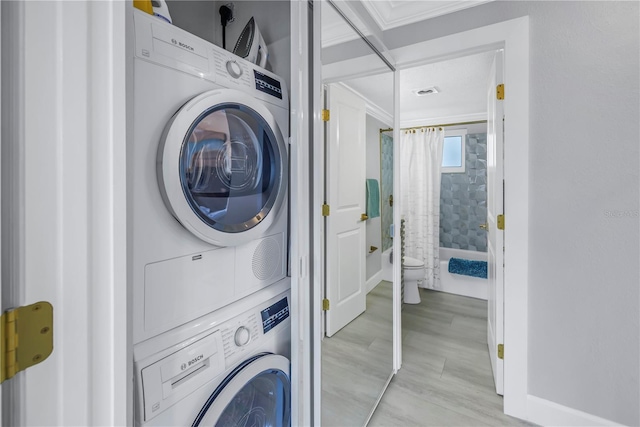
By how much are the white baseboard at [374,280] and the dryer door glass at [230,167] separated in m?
0.91

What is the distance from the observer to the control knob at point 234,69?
98 cm

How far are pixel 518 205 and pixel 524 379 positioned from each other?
3.27ft

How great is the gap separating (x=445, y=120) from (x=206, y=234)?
427 cm

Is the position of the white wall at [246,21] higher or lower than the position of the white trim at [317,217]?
higher

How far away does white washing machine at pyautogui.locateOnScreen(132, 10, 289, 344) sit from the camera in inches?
30.6

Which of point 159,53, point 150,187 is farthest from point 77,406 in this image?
point 159,53

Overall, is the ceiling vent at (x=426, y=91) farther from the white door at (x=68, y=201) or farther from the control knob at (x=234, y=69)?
the white door at (x=68, y=201)

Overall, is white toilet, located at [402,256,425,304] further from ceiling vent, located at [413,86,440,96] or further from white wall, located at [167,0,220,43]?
white wall, located at [167,0,220,43]

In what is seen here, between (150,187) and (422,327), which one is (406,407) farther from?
(150,187)

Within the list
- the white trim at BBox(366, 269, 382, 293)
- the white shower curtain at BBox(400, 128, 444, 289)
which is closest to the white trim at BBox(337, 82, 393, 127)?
the white trim at BBox(366, 269, 382, 293)

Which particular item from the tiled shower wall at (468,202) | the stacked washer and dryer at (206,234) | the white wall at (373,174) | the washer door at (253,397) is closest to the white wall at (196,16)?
the stacked washer and dryer at (206,234)

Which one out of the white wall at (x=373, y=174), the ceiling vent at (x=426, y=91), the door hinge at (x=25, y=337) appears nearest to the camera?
the door hinge at (x=25, y=337)

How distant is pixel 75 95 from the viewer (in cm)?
50

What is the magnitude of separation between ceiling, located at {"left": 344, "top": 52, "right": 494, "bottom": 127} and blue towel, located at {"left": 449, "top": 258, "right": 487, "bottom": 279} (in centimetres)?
190
